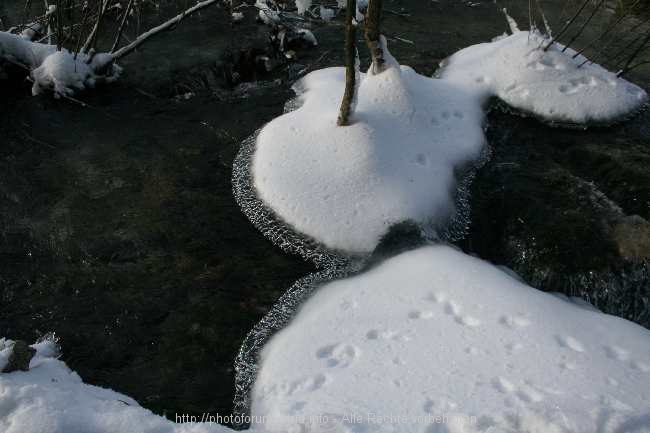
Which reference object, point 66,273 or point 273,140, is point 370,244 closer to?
point 273,140

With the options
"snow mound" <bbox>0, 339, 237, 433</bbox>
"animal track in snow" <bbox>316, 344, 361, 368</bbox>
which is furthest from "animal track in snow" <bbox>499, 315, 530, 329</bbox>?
"snow mound" <bbox>0, 339, 237, 433</bbox>

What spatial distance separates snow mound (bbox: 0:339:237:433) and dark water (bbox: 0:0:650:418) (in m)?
0.52

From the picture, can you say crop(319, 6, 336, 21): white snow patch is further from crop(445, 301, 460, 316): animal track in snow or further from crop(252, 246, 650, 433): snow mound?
crop(445, 301, 460, 316): animal track in snow

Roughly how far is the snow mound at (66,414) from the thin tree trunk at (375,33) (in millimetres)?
2789

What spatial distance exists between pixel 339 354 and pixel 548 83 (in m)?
3.11

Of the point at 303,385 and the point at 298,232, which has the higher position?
the point at 303,385

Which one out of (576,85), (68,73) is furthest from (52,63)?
(576,85)

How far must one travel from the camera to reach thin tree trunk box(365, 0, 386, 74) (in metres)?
3.79

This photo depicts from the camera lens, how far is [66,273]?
328cm

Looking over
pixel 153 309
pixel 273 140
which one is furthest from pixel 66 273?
pixel 273 140

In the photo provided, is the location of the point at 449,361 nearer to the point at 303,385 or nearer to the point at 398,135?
the point at 303,385

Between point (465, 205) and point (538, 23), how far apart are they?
3289 mm

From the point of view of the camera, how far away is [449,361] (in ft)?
8.07

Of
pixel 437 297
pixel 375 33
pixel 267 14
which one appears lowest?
pixel 267 14
